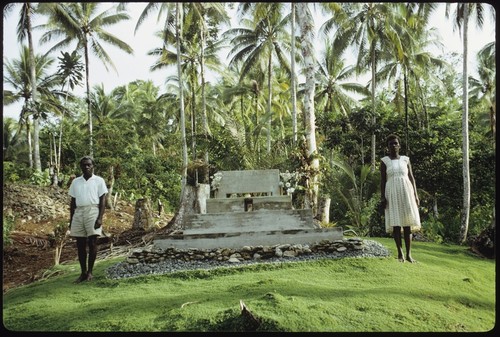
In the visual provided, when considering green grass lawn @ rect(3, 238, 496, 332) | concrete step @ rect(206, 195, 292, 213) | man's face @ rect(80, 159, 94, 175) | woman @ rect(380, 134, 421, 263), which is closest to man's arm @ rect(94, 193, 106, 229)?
man's face @ rect(80, 159, 94, 175)

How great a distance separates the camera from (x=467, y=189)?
42.9ft

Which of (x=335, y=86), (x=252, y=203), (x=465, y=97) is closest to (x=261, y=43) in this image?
(x=335, y=86)

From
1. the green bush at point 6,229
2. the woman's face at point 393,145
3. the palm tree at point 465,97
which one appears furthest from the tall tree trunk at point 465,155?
the green bush at point 6,229

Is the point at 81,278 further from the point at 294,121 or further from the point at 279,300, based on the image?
the point at 294,121

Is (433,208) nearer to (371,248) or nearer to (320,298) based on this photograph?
(371,248)

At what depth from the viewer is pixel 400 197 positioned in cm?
559

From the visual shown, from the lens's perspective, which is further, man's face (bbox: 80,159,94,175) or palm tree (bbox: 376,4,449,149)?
palm tree (bbox: 376,4,449,149)

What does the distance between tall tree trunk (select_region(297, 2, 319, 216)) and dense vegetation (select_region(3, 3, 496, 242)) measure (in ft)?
0.81

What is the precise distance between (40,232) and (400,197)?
10409mm

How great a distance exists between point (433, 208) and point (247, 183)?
10918 mm

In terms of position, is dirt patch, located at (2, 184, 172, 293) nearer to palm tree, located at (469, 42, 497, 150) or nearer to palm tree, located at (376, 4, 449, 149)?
palm tree, located at (376, 4, 449, 149)

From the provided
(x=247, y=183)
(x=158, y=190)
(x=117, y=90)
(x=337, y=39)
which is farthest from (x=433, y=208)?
(x=117, y=90)

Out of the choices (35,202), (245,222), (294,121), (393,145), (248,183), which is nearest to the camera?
(393,145)

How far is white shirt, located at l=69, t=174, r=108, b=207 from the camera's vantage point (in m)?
5.42
